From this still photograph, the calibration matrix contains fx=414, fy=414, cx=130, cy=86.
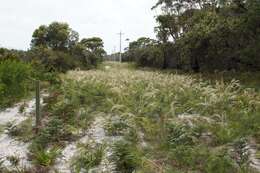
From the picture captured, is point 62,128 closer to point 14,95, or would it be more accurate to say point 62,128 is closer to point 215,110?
point 215,110

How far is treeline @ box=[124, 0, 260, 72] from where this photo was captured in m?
19.0

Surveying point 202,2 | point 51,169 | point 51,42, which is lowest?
point 51,169

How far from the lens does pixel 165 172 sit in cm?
473

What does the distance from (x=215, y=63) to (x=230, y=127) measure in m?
21.0

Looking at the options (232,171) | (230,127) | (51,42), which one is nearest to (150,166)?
(232,171)

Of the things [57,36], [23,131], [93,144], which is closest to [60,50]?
[57,36]

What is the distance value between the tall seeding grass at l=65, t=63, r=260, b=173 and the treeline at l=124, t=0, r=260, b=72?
9264mm

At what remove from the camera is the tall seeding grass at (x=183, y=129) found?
5.00 meters

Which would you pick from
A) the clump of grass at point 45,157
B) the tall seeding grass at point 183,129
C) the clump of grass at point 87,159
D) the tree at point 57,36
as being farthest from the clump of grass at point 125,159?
the tree at point 57,36

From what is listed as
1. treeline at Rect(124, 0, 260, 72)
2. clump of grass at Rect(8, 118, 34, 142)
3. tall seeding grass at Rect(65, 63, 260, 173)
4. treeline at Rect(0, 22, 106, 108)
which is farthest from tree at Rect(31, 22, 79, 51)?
clump of grass at Rect(8, 118, 34, 142)

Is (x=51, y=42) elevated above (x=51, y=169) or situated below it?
above

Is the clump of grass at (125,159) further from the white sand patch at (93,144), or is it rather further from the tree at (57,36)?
the tree at (57,36)

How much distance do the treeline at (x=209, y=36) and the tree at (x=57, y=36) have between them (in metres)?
7.48

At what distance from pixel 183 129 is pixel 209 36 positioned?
672 inches
